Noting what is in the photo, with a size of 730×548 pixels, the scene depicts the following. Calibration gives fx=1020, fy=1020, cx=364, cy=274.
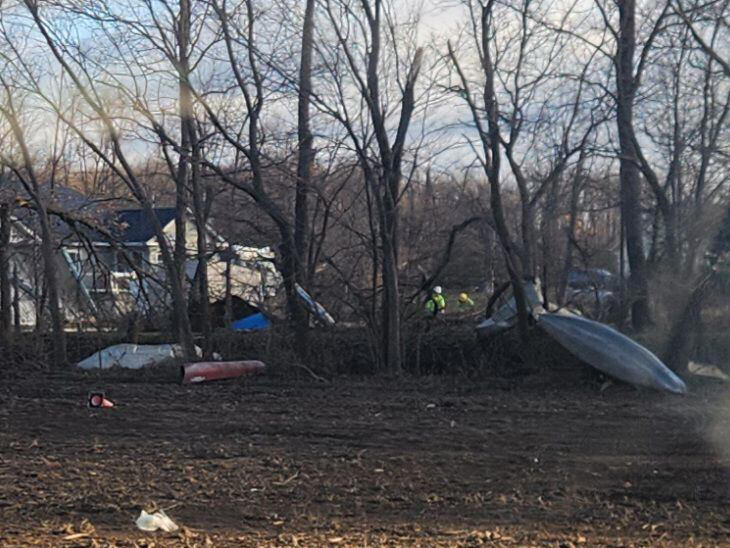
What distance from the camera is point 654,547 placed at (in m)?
5.58

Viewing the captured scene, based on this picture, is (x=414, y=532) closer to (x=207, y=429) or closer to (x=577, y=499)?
(x=577, y=499)

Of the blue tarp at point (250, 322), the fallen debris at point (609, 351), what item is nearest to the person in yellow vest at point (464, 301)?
the blue tarp at point (250, 322)

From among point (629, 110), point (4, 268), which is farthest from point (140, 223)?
point (629, 110)

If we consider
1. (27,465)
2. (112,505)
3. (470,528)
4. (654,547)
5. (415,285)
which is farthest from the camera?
(415,285)

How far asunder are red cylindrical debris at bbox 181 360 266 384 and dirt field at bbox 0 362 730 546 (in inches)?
28.8

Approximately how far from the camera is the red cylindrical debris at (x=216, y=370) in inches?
505

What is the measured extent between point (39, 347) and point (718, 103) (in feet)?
39.1

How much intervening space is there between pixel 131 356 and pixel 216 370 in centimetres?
271

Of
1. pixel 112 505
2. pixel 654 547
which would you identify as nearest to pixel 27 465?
pixel 112 505

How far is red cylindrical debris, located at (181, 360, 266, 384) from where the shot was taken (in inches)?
505

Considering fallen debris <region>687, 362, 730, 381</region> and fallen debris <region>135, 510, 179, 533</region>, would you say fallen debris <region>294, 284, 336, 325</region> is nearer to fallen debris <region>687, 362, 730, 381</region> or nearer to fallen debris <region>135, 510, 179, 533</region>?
fallen debris <region>687, 362, 730, 381</region>

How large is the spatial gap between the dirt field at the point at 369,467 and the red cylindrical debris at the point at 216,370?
2.40 ft

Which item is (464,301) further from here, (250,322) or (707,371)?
(707,371)

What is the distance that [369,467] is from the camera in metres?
7.61
